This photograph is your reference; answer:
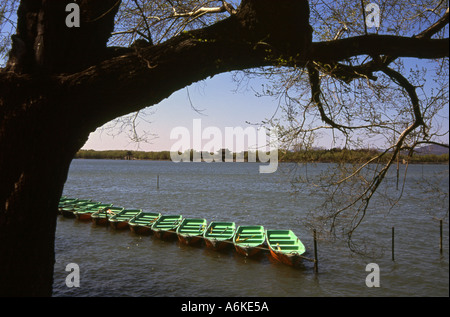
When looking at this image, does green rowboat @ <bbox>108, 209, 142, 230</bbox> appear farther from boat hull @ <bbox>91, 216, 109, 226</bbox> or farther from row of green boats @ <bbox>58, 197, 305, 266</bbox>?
boat hull @ <bbox>91, 216, 109, 226</bbox>

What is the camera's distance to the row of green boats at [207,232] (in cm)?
2002

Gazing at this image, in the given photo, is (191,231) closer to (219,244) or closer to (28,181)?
(219,244)

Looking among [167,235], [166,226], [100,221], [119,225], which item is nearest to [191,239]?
[167,235]

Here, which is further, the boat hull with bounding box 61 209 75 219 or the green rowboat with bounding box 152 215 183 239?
the boat hull with bounding box 61 209 75 219

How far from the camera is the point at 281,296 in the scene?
16094mm

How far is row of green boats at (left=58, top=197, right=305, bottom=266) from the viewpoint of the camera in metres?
20.0

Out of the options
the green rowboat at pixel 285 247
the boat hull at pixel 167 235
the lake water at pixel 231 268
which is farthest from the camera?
the boat hull at pixel 167 235

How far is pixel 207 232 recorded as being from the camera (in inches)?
909

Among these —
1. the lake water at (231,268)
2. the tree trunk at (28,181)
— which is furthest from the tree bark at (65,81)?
the lake water at (231,268)
